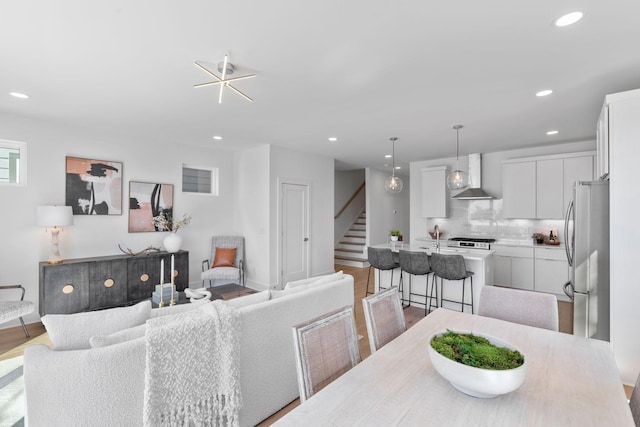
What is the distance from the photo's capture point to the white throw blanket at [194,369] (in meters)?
1.52

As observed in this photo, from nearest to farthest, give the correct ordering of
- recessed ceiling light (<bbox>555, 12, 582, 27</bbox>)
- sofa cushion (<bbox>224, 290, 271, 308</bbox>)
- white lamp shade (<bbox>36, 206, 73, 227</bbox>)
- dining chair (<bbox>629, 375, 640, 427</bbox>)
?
1. dining chair (<bbox>629, 375, 640, 427</bbox>)
2. recessed ceiling light (<bbox>555, 12, 582, 27</bbox>)
3. sofa cushion (<bbox>224, 290, 271, 308</bbox>)
4. white lamp shade (<bbox>36, 206, 73, 227</bbox>)

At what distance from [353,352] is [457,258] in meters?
2.58

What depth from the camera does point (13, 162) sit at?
394 centimetres

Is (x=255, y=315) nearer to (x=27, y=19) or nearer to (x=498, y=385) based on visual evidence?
(x=498, y=385)

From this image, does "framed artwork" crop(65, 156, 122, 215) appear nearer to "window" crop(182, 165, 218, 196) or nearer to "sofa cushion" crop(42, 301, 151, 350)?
"window" crop(182, 165, 218, 196)

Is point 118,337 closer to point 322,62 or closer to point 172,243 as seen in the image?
point 322,62

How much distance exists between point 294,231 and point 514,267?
13.1 feet

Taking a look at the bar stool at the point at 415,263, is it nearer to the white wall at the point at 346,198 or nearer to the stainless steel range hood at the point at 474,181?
the stainless steel range hood at the point at 474,181

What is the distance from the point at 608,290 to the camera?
2.85m

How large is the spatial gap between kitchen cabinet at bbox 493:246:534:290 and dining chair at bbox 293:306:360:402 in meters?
4.96

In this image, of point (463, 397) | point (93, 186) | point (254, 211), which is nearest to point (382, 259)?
point (254, 211)

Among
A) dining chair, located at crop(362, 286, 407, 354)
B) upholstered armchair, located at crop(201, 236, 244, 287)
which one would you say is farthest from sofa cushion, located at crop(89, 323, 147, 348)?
upholstered armchair, located at crop(201, 236, 244, 287)

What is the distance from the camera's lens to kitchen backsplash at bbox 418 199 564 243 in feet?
18.3

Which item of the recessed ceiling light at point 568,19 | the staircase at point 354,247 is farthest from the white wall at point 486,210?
the recessed ceiling light at point 568,19
